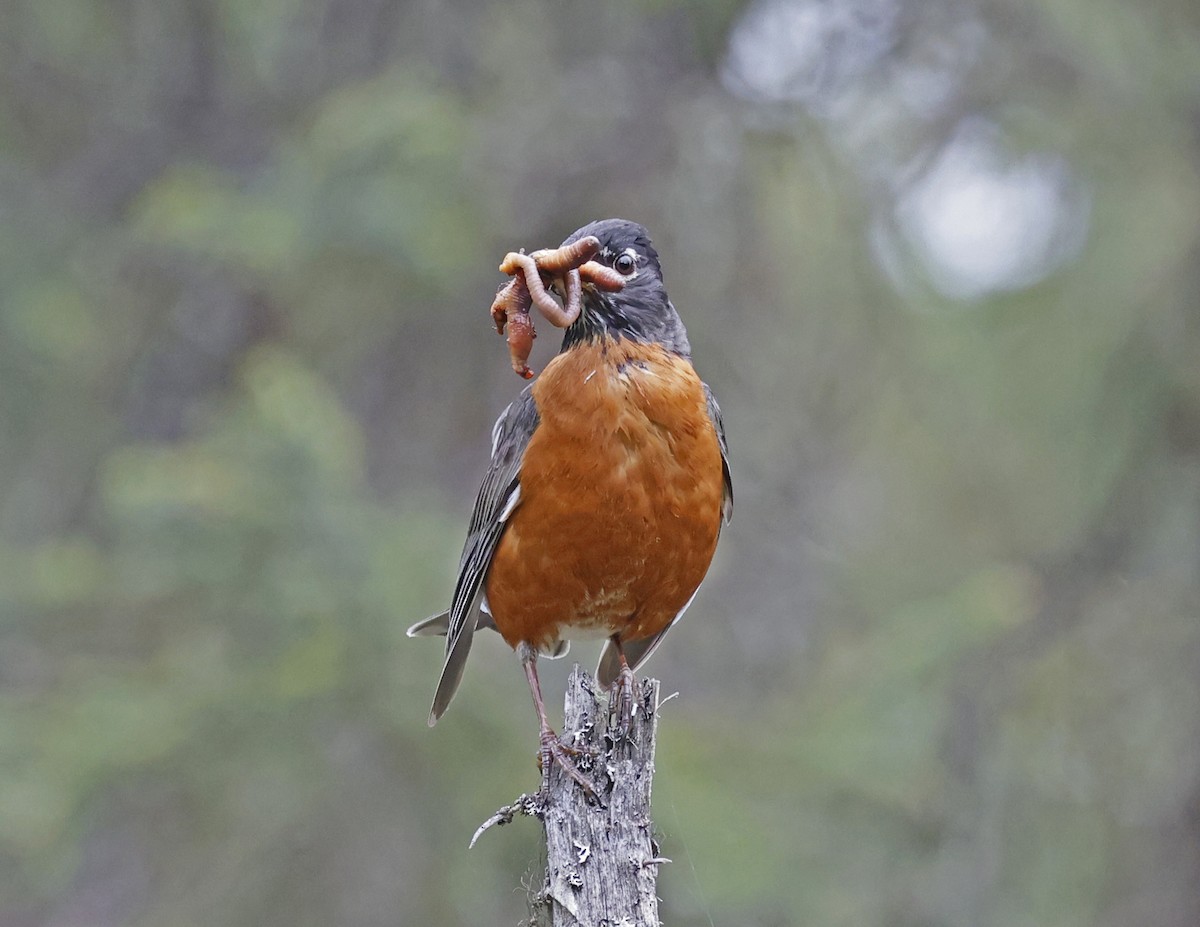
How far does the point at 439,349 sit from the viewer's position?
7.79 metres

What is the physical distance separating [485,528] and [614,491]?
20.6 inches

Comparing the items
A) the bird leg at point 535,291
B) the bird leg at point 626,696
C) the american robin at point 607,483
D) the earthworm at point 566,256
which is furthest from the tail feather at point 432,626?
the earthworm at point 566,256

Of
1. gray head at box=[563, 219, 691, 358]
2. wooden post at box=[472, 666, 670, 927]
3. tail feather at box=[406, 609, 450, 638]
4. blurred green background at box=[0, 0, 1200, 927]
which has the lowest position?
wooden post at box=[472, 666, 670, 927]

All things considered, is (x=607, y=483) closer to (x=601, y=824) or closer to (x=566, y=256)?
(x=566, y=256)

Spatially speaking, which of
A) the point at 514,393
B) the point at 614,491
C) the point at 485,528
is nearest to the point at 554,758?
the point at 614,491

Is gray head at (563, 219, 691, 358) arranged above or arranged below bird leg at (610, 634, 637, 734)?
above

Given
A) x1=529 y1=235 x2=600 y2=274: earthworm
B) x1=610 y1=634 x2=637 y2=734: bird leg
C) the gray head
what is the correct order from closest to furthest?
1. x1=610 y1=634 x2=637 y2=734: bird leg
2. x1=529 y1=235 x2=600 y2=274: earthworm
3. the gray head

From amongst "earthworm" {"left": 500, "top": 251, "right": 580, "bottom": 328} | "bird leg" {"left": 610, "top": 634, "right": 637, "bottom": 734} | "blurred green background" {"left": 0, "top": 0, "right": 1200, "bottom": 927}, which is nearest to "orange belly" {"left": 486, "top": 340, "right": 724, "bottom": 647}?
"bird leg" {"left": 610, "top": 634, "right": 637, "bottom": 734}

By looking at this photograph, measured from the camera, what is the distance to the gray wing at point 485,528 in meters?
3.87

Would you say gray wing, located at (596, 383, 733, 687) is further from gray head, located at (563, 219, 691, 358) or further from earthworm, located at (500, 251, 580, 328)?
earthworm, located at (500, 251, 580, 328)

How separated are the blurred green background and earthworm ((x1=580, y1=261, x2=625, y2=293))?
2.25m

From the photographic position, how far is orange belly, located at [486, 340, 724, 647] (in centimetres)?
365

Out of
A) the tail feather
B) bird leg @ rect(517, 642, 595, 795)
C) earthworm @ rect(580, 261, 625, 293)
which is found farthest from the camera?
the tail feather

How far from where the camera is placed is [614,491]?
3641 millimetres
